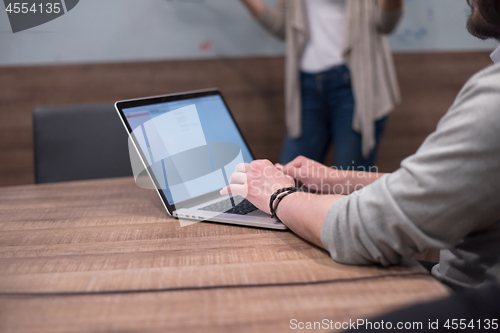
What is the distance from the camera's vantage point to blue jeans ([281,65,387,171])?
5.12ft

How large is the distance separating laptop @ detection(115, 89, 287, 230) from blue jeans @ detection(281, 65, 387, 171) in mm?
807

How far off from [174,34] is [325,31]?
2.76 feet

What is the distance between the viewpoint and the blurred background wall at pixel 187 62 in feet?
6.19

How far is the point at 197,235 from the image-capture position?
2.05 ft

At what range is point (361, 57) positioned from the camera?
1521mm

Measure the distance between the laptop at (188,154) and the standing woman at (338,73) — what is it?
81 centimetres

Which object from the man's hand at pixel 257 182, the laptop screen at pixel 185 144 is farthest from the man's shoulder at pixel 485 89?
the laptop screen at pixel 185 144

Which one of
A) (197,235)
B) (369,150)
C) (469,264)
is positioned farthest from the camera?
(369,150)

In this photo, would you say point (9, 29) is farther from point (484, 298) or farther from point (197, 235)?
point (484, 298)

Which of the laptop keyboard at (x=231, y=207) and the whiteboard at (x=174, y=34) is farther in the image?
the whiteboard at (x=174, y=34)

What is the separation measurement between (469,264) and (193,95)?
64 centimetres

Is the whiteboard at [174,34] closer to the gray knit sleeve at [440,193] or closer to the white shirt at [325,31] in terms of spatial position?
the white shirt at [325,31]

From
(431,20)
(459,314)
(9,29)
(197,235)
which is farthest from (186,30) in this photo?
(459,314)

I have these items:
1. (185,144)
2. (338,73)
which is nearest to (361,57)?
(338,73)
